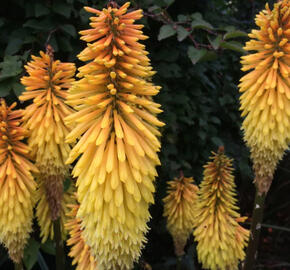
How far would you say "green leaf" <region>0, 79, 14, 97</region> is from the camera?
2.65 metres

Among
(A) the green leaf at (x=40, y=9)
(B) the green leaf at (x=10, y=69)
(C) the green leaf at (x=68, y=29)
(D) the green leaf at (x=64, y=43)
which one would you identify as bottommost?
(B) the green leaf at (x=10, y=69)

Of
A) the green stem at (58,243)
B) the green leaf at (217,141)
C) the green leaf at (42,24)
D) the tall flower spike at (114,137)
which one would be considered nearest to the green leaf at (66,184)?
the green stem at (58,243)

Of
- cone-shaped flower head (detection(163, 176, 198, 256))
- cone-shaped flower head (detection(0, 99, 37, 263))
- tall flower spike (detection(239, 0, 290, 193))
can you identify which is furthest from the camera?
cone-shaped flower head (detection(163, 176, 198, 256))

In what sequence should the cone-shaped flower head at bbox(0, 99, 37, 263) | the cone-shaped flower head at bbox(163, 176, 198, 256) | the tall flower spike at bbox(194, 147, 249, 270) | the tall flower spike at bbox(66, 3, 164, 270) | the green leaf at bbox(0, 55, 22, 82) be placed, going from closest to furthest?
the tall flower spike at bbox(66, 3, 164, 270)
the cone-shaped flower head at bbox(0, 99, 37, 263)
the green leaf at bbox(0, 55, 22, 82)
the tall flower spike at bbox(194, 147, 249, 270)
the cone-shaped flower head at bbox(163, 176, 198, 256)

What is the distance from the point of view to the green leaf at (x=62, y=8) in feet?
9.80

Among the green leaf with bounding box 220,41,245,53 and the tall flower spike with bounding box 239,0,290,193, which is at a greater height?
the green leaf with bounding box 220,41,245,53

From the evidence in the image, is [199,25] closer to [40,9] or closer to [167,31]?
[167,31]

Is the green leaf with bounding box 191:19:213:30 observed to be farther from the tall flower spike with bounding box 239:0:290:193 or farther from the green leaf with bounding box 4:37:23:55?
the green leaf with bounding box 4:37:23:55

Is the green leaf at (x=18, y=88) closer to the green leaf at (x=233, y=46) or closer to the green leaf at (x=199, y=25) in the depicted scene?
the green leaf at (x=199, y=25)

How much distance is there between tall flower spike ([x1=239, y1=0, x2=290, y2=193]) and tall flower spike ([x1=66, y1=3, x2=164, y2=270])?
43.0 inches

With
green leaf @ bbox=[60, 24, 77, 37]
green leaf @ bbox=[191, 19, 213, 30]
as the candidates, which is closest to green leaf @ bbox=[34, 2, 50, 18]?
green leaf @ bbox=[60, 24, 77, 37]

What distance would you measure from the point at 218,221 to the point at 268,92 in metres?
1.13

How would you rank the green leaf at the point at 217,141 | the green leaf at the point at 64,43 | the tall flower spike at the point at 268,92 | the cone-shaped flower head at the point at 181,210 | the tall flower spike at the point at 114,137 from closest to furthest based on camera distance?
1. the tall flower spike at the point at 114,137
2. the tall flower spike at the point at 268,92
3. the green leaf at the point at 64,43
4. the cone-shaped flower head at the point at 181,210
5. the green leaf at the point at 217,141

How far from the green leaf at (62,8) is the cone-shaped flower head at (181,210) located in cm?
182
